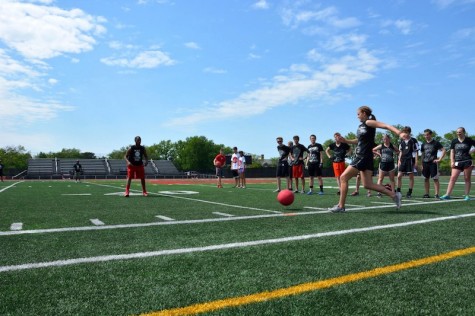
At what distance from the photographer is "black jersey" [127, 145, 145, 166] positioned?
1164cm

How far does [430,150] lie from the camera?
433 inches

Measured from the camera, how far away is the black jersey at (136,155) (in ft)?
38.2

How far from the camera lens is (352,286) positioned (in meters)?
2.71

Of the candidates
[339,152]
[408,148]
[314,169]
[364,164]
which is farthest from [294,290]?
[314,169]

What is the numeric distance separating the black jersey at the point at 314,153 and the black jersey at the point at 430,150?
3365mm

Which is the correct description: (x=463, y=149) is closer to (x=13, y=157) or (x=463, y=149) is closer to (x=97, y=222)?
(x=97, y=222)

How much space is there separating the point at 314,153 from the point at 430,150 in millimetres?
3742

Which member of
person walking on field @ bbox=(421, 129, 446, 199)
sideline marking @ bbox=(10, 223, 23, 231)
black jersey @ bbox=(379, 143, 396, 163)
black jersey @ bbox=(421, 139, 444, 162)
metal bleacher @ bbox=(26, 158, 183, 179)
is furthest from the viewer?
metal bleacher @ bbox=(26, 158, 183, 179)

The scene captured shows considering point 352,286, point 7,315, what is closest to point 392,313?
point 352,286

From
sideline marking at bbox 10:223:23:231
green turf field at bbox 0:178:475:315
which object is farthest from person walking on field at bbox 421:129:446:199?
sideline marking at bbox 10:223:23:231

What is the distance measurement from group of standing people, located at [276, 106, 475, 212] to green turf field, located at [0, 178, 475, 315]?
5.50ft

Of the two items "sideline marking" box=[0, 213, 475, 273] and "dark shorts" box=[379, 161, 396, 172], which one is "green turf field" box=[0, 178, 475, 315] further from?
"dark shorts" box=[379, 161, 396, 172]

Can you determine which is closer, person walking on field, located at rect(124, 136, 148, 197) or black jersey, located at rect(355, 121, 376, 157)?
black jersey, located at rect(355, 121, 376, 157)

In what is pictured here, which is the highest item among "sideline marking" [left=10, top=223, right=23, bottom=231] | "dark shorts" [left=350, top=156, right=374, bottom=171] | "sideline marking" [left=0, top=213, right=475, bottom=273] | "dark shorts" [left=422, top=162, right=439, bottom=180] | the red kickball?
"dark shorts" [left=350, top=156, right=374, bottom=171]
